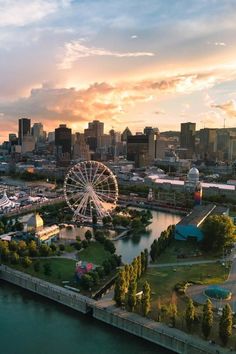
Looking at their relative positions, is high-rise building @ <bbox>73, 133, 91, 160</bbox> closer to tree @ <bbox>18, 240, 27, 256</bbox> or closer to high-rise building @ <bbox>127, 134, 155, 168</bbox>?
high-rise building @ <bbox>127, 134, 155, 168</bbox>

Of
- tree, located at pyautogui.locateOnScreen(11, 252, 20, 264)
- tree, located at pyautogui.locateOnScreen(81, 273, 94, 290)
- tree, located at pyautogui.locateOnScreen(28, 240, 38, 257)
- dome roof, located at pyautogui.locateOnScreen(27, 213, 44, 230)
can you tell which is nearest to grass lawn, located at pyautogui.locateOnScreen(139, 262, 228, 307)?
tree, located at pyautogui.locateOnScreen(81, 273, 94, 290)

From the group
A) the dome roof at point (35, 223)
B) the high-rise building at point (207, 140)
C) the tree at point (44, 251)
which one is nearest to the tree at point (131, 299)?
the tree at point (44, 251)

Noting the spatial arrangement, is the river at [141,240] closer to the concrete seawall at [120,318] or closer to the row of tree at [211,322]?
A: the concrete seawall at [120,318]

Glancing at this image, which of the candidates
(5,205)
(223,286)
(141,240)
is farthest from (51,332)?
(5,205)

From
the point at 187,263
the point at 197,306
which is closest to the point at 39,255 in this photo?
the point at 187,263

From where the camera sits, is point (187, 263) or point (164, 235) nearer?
point (187, 263)

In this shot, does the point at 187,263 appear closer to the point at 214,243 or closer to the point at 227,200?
the point at 214,243
